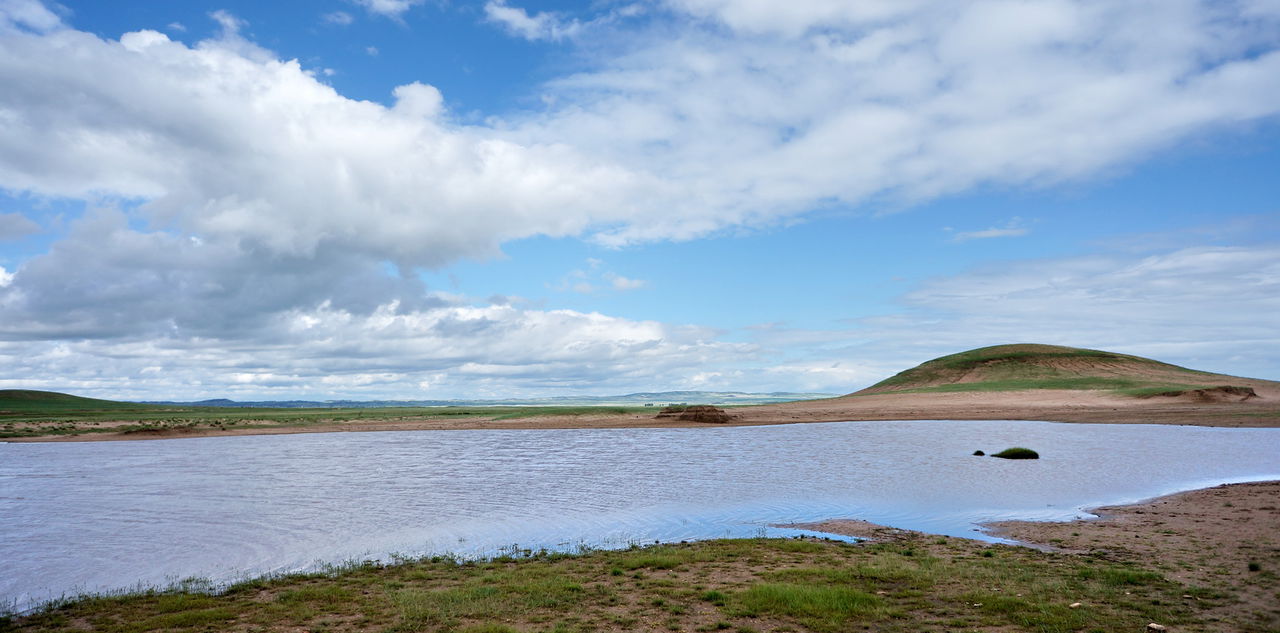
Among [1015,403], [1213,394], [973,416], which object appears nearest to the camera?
[973,416]

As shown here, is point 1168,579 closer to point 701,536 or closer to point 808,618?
point 808,618

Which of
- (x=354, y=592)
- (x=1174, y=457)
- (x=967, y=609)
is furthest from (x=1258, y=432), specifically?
(x=354, y=592)

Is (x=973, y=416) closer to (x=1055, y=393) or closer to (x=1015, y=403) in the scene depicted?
(x=1015, y=403)

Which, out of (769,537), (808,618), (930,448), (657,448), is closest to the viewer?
(808,618)

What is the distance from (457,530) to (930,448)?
3918 centimetres

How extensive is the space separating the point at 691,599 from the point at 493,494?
18.5 m

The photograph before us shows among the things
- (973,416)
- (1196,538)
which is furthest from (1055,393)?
(1196,538)

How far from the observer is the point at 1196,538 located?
18359 mm

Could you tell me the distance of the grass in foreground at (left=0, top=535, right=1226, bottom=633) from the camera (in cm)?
1169

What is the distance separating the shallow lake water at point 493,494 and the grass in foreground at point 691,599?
3332mm

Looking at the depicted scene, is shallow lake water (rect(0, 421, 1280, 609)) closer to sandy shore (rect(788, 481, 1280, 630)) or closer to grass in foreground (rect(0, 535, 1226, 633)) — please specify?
sandy shore (rect(788, 481, 1280, 630))

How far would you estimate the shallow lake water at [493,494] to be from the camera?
19.6 metres

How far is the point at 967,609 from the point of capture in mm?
12164

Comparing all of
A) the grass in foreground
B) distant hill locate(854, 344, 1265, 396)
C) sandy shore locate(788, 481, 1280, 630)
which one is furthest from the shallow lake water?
distant hill locate(854, 344, 1265, 396)
